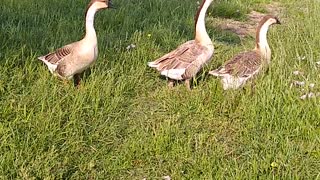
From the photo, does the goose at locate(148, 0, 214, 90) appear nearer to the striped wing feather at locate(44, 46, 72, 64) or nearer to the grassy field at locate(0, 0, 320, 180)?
the grassy field at locate(0, 0, 320, 180)

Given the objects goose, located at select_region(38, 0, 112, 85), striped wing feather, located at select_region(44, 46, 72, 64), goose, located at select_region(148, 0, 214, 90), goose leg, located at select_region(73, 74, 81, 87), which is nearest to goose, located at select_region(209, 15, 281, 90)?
goose, located at select_region(148, 0, 214, 90)

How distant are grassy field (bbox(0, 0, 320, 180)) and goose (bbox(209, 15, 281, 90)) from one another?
0.10m

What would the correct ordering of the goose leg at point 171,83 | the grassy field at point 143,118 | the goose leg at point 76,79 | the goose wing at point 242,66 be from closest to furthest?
the grassy field at point 143,118 < the goose wing at point 242,66 < the goose leg at point 76,79 < the goose leg at point 171,83

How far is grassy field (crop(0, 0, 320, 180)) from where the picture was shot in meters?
3.88

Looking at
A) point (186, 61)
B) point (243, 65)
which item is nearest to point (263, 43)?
point (243, 65)

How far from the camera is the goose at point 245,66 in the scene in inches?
203

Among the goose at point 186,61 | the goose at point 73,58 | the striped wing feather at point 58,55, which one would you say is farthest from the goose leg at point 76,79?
the goose at point 186,61

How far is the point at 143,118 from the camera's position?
4816mm

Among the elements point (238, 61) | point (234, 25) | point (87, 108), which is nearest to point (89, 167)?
point (87, 108)

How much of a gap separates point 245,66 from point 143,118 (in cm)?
135

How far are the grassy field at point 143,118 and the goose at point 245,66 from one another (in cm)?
10

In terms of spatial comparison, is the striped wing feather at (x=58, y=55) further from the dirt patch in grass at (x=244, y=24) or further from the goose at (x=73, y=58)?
the dirt patch in grass at (x=244, y=24)

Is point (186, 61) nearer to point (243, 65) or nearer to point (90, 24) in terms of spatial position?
point (243, 65)

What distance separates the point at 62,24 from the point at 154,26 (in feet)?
4.48
